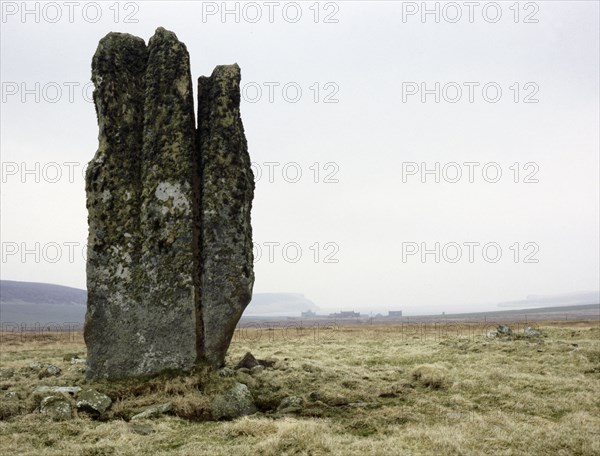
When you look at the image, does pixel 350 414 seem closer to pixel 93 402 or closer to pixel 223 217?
pixel 93 402

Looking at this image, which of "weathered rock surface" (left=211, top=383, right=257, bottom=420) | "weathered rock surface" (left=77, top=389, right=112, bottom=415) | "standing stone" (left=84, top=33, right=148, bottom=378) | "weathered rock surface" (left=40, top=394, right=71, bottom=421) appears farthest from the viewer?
"standing stone" (left=84, top=33, right=148, bottom=378)

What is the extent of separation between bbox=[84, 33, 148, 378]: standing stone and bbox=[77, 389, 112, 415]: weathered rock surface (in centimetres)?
147

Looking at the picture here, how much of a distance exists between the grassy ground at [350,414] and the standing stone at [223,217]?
5.58ft

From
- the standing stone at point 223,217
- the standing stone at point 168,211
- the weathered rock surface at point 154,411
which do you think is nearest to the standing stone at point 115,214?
the standing stone at point 168,211

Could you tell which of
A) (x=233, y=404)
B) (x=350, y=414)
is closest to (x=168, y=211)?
(x=233, y=404)

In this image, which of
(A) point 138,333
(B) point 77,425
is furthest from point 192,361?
(B) point 77,425

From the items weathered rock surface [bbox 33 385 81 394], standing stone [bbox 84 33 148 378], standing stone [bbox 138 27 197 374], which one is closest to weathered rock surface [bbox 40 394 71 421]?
weathered rock surface [bbox 33 385 81 394]

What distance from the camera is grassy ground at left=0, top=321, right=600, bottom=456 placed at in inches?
359

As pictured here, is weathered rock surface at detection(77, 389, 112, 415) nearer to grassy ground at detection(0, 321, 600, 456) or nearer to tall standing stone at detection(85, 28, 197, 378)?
grassy ground at detection(0, 321, 600, 456)

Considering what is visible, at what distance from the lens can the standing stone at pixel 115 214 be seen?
528 inches

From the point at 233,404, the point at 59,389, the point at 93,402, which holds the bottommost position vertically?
the point at 233,404

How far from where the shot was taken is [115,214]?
1388 cm

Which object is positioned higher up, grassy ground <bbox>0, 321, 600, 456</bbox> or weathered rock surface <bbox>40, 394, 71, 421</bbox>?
weathered rock surface <bbox>40, 394, 71, 421</bbox>

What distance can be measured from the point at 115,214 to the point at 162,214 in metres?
1.37
